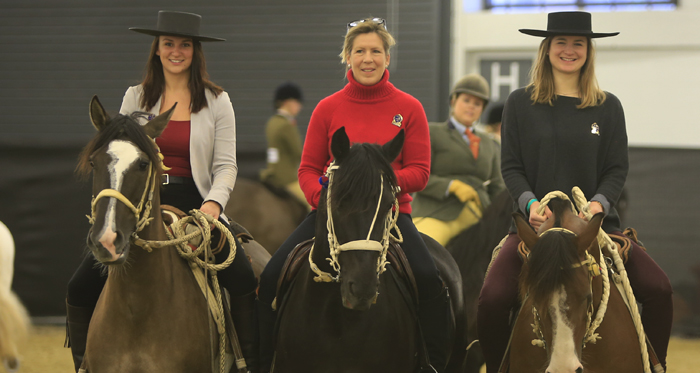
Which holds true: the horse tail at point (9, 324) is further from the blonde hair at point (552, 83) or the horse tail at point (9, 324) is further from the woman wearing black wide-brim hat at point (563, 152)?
the blonde hair at point (552, 83)

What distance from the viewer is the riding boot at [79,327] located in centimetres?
372

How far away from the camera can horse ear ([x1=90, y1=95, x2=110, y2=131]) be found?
322 centimetres

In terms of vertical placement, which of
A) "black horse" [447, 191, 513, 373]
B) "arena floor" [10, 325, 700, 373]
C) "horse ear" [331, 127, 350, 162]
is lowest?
"arena floor" [10, 325, 700, 373]

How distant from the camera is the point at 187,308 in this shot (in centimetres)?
354

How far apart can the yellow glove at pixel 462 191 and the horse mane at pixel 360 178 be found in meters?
3.10

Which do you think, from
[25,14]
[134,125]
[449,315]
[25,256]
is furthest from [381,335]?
[25,14]

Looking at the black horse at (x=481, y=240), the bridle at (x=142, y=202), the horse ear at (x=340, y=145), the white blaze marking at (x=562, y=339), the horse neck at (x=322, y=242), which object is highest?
the horse ear at (x=340, y=145)

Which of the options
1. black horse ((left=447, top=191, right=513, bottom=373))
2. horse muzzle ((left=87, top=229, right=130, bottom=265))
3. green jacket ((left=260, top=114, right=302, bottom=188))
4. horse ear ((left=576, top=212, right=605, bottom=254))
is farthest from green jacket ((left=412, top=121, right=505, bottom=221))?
horse muzzle ((left=87, top=229, right=130, bottom=265))

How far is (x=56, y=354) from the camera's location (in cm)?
759

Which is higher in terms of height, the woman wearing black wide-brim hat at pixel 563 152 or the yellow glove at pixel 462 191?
the woman wearing black wide-brim hat at pixel 563 152

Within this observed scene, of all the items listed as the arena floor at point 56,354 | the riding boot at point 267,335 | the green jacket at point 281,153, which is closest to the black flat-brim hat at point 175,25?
the riding boot at point 267,335

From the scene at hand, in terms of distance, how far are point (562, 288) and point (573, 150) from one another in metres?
0.98

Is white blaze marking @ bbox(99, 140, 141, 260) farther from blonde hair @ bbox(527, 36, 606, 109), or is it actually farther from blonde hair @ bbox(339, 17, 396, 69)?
blonde hair @ bbox(527, 36, 606, 109)

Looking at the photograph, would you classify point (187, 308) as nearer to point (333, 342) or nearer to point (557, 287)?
point (333, 342)
